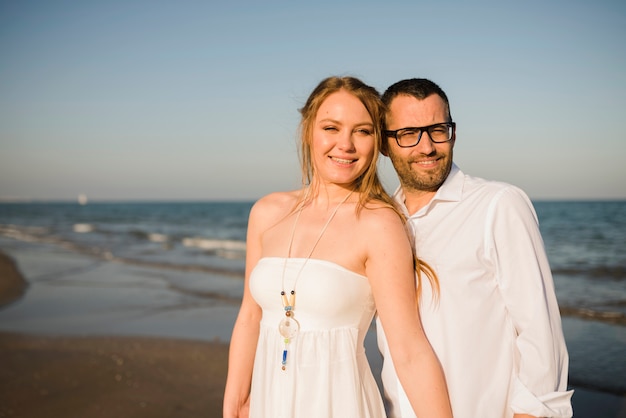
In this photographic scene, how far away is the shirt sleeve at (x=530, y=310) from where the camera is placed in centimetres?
207

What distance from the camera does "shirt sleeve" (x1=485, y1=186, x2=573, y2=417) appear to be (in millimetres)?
2068

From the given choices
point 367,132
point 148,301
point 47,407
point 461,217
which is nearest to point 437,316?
point 461,217

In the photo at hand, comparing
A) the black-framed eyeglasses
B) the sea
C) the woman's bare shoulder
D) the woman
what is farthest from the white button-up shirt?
the sea

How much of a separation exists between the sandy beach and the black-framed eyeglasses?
3667 mm

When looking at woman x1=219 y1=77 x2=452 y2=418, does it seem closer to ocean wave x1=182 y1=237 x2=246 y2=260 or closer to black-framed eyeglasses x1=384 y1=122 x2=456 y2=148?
black-framed eyeglasses x1=384 y1=122 x2=456 y2=148

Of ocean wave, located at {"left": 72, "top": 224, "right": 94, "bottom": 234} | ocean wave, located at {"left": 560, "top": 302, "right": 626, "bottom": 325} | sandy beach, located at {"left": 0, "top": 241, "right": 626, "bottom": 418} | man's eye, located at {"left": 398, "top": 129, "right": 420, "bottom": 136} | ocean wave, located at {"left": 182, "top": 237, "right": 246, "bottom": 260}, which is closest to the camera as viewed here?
man's eye, located at {"left": 398, "top": 129, "right": 420, "bottom": 136}

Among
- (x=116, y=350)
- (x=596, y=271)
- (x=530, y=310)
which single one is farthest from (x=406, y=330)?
(x=596, y=271)

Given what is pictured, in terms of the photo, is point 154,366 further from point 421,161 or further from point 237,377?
point 421,161

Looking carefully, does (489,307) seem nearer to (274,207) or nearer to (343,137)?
(343,137)

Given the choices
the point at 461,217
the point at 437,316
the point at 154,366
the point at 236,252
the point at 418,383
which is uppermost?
the point at 461,217

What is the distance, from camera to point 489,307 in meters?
2.23

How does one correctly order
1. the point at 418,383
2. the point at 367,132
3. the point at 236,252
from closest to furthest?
1. the point at 418,383
2. the point at 367,132
3. the point at 236,252

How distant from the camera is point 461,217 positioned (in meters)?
2.32

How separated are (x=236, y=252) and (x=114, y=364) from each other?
1364 cm
